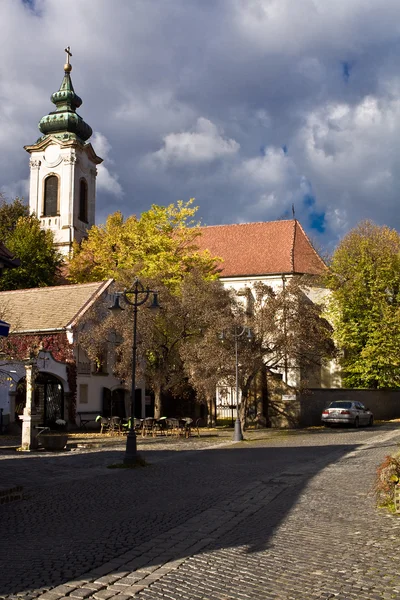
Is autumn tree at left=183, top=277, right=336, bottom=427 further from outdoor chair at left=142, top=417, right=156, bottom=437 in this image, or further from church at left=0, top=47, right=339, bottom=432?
outdoor chair at left=142, top=417, right=156, bottom=437

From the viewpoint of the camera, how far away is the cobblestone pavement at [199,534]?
20.0ft

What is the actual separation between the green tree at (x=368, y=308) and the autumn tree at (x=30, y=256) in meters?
20.2

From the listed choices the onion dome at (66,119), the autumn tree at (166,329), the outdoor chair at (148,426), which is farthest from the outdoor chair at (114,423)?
the onion dome at (66,119)

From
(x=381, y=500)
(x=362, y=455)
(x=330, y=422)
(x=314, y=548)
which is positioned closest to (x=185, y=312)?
(x=330, y=422)

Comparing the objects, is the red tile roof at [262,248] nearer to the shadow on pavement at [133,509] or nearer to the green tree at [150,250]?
the green tree at [150,250]

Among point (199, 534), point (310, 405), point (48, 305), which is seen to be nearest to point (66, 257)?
point (48, 305)

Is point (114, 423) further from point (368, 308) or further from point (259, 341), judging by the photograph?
point (368, 308)

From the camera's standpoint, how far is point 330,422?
33875 millimetres

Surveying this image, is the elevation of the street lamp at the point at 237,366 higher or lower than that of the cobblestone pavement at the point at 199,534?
higher

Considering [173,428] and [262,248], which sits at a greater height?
[262,248]

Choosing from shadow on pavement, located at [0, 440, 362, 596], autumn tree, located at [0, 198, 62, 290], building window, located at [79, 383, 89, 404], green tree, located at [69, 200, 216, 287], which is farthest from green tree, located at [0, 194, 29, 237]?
shadow on pavement, located at [0, 440, 362, 596]

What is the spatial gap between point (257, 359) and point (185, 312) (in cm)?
404

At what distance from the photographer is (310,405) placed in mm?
36469

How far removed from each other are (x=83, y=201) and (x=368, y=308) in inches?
1043
